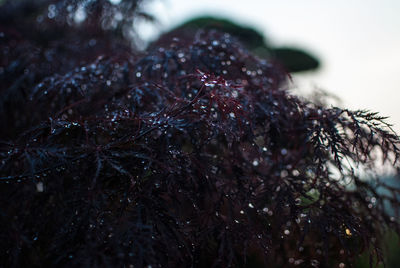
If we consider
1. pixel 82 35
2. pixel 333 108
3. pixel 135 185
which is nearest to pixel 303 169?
pixel 333 108

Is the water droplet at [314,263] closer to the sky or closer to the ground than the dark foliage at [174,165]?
closer to the ground

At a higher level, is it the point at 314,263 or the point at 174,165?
the point at 174,165

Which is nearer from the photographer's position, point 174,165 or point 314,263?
point 174,165

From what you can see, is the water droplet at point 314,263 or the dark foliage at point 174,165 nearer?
the dark foliage at point 174,165

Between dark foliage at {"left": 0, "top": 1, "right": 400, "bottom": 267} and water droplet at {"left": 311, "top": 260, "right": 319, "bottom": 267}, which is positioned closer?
dark foliage at {"left": 0, "top": 1, "right": 400, "bottom": 267}

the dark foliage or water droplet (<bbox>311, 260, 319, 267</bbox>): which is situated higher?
the dark foliage

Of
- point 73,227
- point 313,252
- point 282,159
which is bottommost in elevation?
point 313,252

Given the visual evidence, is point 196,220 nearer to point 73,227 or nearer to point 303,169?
point 73,227

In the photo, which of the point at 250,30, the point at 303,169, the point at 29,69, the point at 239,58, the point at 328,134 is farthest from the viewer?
the point at 250,30
